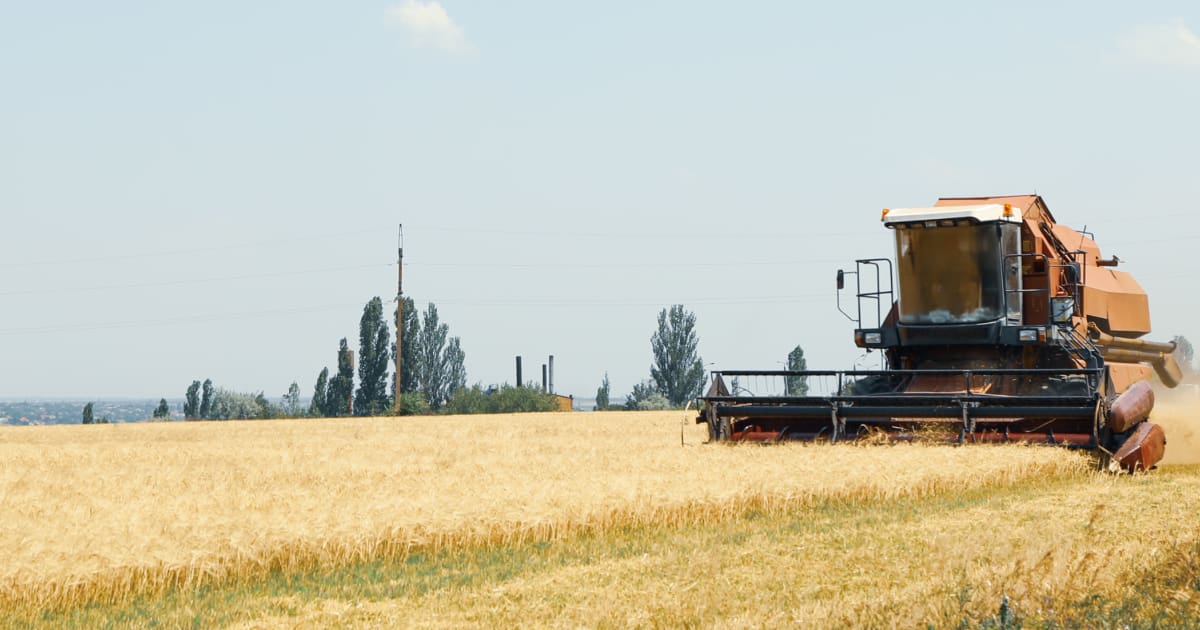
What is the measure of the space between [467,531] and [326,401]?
63.8 meters

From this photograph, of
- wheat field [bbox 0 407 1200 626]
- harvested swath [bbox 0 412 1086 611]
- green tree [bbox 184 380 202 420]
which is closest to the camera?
wheat field [bbox 0 407 1200 626]

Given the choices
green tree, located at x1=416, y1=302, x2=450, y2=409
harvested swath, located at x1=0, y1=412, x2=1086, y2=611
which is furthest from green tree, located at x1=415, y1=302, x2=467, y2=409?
harvested swath, located at x1=0, y1=412, x2=1086, y2=611

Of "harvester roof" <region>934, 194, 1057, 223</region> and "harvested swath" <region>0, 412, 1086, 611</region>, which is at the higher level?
"harvester roof" <region>934, 194, 1057, 223</region>

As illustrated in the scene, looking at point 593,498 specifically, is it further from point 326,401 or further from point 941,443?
point 326,401

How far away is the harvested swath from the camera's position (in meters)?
7.81

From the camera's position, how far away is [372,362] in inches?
2576

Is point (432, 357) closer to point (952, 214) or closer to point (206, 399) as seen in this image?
point (206, 399)

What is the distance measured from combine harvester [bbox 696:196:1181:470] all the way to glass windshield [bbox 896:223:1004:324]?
0.01 metres

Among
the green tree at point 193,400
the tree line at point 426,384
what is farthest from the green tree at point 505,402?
the green tree at point 193,400

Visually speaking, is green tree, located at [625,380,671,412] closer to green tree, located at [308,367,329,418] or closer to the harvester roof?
green tree, located at [308,367,329,418]

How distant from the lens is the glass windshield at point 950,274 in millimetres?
15875

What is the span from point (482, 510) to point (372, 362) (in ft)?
187

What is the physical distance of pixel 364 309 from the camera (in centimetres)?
6675

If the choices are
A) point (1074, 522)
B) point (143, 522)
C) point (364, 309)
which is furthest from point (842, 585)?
point (364, 309)
